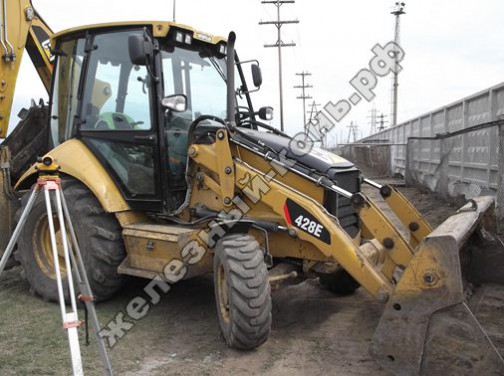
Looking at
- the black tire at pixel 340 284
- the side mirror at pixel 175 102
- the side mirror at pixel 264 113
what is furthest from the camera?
the side mirror at pixel 264 113

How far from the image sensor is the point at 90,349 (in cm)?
414

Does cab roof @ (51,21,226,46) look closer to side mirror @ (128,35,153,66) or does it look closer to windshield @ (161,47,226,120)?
windshield @ (161,47,226,120)

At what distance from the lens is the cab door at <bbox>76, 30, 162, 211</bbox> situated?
4.93 metres

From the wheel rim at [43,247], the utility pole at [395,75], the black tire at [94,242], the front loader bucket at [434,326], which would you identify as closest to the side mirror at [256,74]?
the black tire at [94,242]

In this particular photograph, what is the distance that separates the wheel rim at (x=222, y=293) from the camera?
13.7 feet

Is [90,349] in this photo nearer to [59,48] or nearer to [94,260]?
[94,260]

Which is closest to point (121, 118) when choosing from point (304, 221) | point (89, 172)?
point (89, 172)

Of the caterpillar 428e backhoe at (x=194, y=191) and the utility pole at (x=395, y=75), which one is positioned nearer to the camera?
the caterpillar 428e backhoe at (x=194, y=191)

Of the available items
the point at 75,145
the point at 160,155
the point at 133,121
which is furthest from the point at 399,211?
the point at 75,145

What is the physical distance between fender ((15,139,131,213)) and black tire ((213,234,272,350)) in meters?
1.47

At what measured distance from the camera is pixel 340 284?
5.24 metres

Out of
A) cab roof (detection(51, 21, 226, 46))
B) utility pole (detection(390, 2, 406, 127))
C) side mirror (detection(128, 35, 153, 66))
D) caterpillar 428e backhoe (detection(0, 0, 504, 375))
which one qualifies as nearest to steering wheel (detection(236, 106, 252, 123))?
caterpillar 428e backhoe (detection(0, 0, 504, 375))

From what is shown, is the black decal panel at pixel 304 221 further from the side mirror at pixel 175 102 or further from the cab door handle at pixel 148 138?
the cab door handle at pixel 148 138

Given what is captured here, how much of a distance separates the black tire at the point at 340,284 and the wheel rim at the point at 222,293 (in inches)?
49.8
